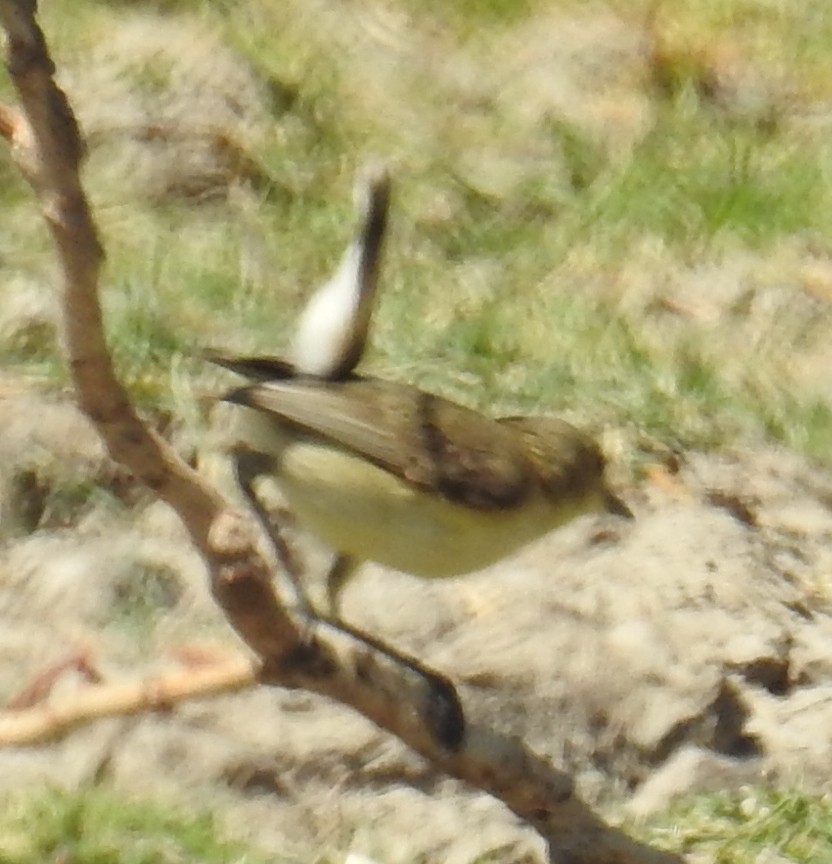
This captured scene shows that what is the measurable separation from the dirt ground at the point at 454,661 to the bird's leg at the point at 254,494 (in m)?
0.33

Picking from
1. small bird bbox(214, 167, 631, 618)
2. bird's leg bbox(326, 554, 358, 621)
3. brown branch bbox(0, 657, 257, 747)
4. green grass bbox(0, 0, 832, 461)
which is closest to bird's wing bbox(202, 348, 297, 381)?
small bird bbox(214, 167, 631, 618)

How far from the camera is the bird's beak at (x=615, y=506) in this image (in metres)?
5.48

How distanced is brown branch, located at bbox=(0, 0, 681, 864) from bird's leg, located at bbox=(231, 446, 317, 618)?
0.14 meters

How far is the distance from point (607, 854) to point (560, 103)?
14.0ft

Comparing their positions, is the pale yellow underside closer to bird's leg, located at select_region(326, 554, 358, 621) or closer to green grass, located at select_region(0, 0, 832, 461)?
bird's leg, located at select_region(326, 554, 358, 621)

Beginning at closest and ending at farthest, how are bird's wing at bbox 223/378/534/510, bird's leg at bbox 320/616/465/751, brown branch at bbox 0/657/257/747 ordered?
brown branch at bbox 0/657/257/747, bird's leg at bbox 320/616/465/751, bird's wing at bbox 223/378/534/510

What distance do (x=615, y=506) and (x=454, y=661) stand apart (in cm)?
62

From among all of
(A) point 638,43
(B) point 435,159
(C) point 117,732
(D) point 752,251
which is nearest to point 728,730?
(C) point 117,732

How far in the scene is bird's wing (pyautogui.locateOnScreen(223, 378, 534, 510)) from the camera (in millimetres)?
4652

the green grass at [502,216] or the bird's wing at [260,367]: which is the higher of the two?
the bird's wing at [260,367]

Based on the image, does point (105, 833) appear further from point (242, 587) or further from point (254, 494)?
point (242, 587)

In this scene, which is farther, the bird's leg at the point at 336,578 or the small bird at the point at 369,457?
the bird's leg at the point at 336,578

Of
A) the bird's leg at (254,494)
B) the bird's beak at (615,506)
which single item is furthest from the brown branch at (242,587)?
the bird's beak at (615,506)

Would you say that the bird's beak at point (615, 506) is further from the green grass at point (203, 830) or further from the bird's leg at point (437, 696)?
the green grass at point (203, 830)
